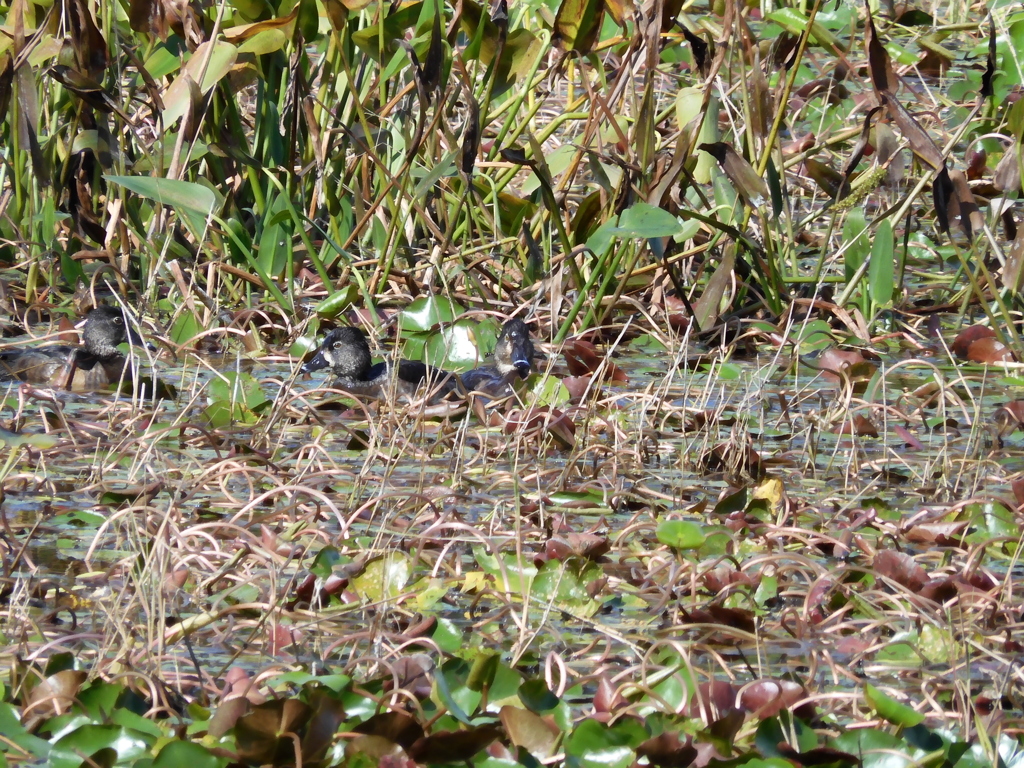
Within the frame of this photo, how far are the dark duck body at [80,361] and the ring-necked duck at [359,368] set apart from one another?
697 mm

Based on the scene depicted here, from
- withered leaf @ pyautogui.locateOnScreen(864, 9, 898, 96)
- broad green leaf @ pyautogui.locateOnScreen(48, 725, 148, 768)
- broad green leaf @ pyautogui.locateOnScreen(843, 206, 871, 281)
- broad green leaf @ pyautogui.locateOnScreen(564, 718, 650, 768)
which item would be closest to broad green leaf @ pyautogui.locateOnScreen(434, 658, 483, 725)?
broad green leaf @ pyautogui.locateOnScreen(564, 718, 650, 768)

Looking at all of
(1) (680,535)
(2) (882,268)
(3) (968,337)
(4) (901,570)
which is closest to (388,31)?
(2) (882,268)

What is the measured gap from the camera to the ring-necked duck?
5.78 metres

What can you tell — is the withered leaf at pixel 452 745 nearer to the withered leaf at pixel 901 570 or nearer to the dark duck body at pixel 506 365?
the withered leaf at pixel 901 570

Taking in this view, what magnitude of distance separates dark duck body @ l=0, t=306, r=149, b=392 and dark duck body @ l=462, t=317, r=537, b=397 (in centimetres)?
123

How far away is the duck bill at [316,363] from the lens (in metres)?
A: 5.83

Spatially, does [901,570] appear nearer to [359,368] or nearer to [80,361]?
[359,368]

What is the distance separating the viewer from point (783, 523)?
163 inches

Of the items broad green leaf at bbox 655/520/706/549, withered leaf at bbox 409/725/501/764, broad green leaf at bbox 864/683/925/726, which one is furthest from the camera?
broad green leaf at bbox 655/520/706/549

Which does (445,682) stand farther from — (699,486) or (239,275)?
(239,275)

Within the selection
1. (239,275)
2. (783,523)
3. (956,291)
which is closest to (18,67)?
(239,275)

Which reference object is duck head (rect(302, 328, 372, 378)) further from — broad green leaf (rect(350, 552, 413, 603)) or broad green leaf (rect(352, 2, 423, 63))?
broad green leaf (rect(350, 552, 413, 603))

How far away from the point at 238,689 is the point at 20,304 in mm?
3958

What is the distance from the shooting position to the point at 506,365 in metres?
6.00
